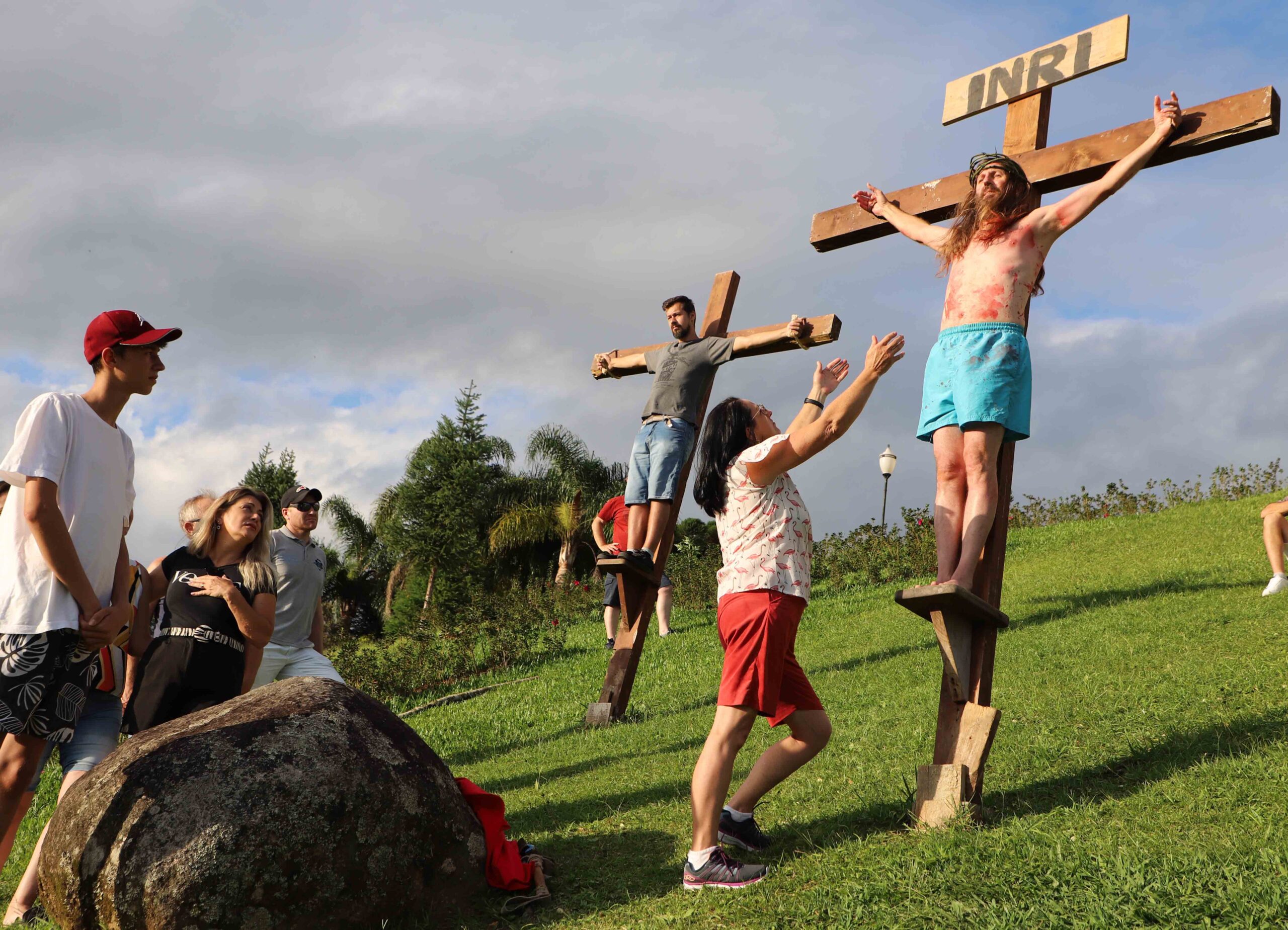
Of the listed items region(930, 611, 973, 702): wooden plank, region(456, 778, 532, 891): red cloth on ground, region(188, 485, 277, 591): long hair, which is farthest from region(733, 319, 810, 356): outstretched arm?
region(456, 778, 532, 891): red cloth on ground

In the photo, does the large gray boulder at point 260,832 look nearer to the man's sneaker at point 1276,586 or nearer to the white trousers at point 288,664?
the white trousers at point 288,664

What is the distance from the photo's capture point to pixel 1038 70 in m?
5.18

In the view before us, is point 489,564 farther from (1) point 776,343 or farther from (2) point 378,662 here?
(1) point 776,343

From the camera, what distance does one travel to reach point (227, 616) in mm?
4863

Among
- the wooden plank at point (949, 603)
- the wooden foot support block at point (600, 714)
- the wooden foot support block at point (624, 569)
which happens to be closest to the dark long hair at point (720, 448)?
the wooden plank at point (949, 603)

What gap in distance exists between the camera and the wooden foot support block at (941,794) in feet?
13.5

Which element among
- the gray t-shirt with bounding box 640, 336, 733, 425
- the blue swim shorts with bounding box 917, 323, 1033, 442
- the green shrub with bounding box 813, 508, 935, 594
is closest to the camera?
the blue swim shorts with bounding box 917, 323, 1033, 442

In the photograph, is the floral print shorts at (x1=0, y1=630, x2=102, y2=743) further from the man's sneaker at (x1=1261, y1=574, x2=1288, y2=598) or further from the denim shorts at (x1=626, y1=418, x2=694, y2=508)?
the man's sneaker at (x1=1261, y1=574, x2=1288, y2=598)

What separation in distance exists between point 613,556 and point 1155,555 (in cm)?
832

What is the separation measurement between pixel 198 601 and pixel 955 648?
3.62 m

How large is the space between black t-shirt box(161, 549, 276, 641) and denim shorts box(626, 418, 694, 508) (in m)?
3.40

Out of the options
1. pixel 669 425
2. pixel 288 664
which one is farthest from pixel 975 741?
pixel 669 425

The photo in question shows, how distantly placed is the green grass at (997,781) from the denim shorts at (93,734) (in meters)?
2.01

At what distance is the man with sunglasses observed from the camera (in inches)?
234
